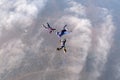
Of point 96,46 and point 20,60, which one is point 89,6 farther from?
point 20,60

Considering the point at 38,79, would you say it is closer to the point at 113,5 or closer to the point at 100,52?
the point at 100,52

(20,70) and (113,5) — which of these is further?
(20,70)

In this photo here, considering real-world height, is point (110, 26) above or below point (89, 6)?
below

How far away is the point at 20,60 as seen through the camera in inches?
5871

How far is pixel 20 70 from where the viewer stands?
15025 centimetres

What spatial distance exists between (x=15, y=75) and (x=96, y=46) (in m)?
46.0

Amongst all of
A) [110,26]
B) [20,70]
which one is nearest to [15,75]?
[20,70]

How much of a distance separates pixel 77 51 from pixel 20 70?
32866mm

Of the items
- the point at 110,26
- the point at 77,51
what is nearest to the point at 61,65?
the point at 77,51

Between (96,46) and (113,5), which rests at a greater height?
(113,5)

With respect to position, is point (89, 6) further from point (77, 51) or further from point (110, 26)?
point (77, 51)

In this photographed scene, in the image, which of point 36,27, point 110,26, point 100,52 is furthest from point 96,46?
point 36,27

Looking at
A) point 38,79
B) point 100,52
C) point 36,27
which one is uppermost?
point 36,27

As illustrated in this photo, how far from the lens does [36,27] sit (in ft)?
478
